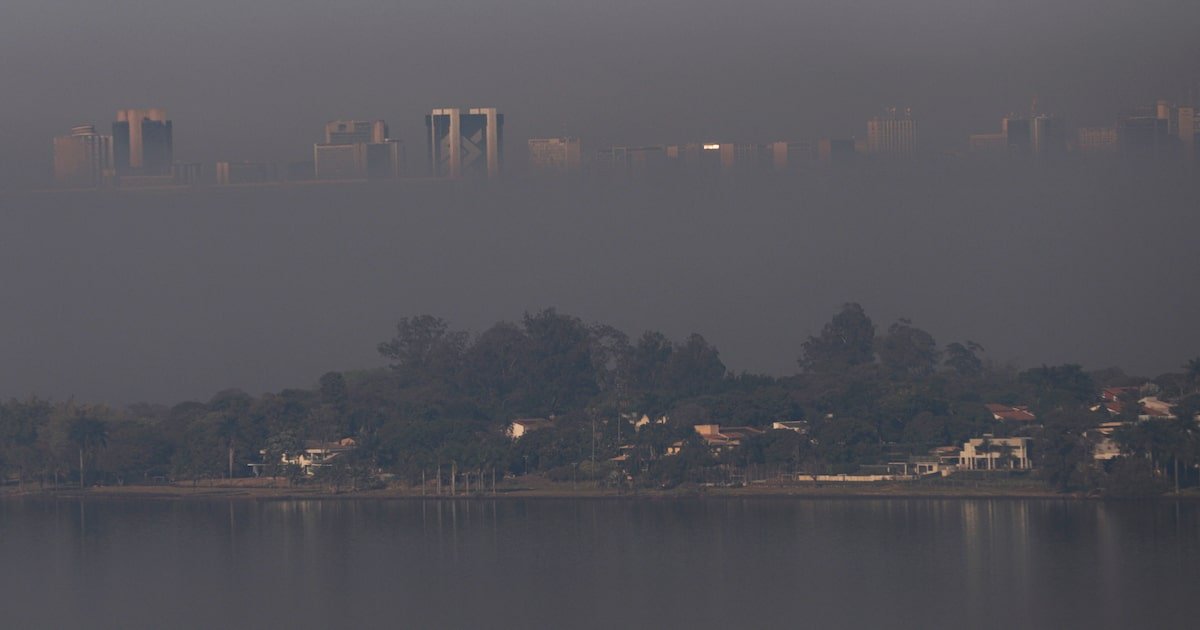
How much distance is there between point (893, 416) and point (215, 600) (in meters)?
15.8

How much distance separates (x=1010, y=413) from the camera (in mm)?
38500

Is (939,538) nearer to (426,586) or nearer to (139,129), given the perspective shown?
(426,586)

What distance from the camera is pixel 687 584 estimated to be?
2564cm

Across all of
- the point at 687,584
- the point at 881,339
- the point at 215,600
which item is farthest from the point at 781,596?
the point at 881,339

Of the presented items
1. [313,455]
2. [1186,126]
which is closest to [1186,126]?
[1186,126]

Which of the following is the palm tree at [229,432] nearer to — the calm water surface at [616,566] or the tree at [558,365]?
the calm water surface at [616,566]

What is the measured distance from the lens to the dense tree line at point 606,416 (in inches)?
1415

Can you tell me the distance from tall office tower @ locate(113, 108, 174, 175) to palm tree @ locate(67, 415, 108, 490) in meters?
10.9

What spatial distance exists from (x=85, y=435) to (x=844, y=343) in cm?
1878

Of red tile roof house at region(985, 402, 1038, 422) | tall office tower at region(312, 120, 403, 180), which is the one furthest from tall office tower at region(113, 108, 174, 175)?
red tile roof house at region(985, 402, 1038, 422)

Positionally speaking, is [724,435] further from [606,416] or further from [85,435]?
[85,435]

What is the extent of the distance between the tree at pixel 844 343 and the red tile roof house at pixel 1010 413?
26.8 feet

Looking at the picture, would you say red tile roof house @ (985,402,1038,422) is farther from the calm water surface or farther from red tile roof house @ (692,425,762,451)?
red tile roof house @ (692,425,762,451)

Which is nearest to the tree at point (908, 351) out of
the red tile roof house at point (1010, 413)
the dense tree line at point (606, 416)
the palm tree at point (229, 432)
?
the dense tree line at point (606, 416)
